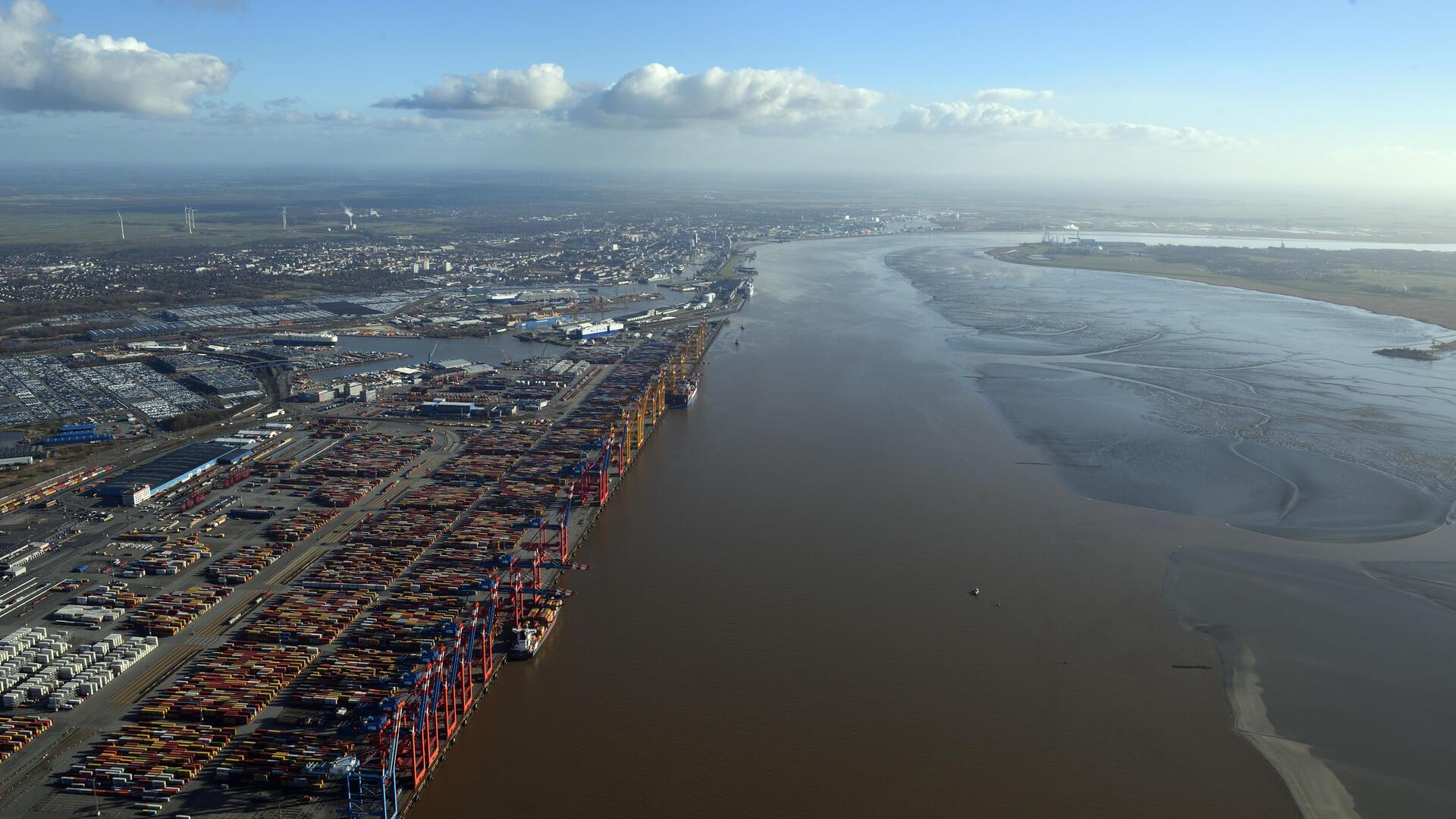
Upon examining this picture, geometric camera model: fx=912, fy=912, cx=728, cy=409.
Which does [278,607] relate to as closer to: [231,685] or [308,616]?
[308,616]

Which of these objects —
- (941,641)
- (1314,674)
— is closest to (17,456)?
(941,641)

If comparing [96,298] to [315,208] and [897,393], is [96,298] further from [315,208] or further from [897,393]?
[315,208]

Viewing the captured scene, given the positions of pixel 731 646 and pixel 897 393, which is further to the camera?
pixel 897 393

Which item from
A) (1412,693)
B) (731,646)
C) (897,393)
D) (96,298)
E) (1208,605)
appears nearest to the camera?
(1412,693)

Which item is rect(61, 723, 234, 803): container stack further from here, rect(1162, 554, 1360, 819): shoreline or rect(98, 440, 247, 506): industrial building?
rect(1162, 554, 1360, 819): shoreline

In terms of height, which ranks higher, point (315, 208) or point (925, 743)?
point (315, 208)

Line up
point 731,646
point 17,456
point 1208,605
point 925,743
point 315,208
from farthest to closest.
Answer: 1. point 315,208
2. point 17,456
3. point 1208,605
4. point 731,646
5. point 925,743

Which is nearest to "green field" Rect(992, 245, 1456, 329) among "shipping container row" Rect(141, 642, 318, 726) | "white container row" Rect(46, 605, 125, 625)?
"shipping container row" Rect(141, 642, 318, 726)
